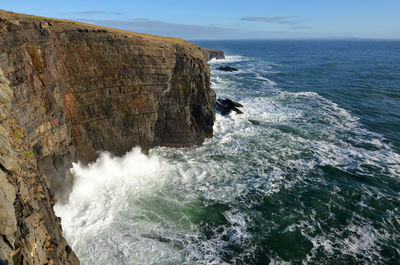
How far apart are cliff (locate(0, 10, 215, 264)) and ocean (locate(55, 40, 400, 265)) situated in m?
2.56

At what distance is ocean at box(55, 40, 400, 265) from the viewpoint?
1477cm

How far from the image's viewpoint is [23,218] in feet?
28.3

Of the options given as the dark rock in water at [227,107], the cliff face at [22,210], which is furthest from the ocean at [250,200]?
the cliff face at [22,210]

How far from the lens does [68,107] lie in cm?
2020

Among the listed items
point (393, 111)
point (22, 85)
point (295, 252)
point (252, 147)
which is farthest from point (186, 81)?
point (393, 111)

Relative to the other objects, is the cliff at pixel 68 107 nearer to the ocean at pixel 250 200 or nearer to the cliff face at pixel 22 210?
the cliff face at pixel 22 210

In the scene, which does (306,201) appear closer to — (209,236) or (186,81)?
(209,236)

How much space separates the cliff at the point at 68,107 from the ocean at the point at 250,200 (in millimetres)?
2558

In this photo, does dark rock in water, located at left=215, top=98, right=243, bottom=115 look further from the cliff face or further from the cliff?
the cliff face

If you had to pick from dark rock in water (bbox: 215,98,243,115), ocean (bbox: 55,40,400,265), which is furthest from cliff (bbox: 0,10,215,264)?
dark rock in water (bbox: 215,98,243,115)

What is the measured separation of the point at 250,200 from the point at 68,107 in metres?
17.6

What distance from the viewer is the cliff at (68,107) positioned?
9.32m

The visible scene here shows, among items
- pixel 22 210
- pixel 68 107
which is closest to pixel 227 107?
pixel 68 107

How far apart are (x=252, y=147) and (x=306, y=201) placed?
390 inches
